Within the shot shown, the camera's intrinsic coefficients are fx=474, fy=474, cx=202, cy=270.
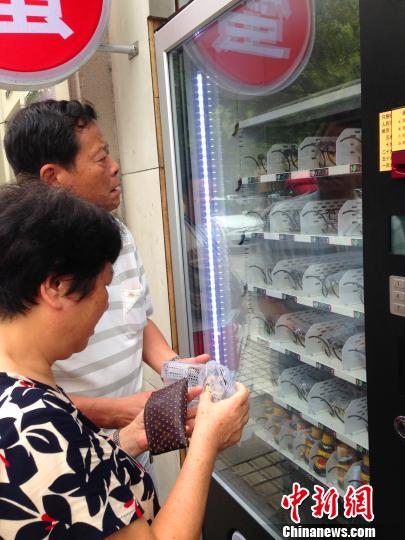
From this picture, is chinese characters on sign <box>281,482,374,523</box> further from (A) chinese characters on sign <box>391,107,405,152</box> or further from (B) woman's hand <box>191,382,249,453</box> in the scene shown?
(A) chinese characters on sign <box>391,107,405,152</box>

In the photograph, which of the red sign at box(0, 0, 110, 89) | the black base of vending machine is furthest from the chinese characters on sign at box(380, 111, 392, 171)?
the red sign at box(0, 0, 110, 89)

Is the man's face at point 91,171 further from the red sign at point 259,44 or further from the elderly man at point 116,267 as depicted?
the red sign at point 259,44

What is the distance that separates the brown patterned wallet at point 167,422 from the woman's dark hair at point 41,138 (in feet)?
2.58

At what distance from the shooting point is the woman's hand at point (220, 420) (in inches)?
40.1

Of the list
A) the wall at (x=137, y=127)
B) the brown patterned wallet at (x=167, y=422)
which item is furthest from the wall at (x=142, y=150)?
the brown patterned wallet at (x=167, y=422)

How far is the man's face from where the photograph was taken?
150cm

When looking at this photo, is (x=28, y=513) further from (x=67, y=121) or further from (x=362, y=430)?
(x=362, y=430)

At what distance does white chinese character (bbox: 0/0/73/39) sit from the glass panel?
59 cm

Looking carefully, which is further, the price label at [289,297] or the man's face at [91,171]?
the price label at [289,297]

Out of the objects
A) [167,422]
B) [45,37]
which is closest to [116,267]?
[167,422]

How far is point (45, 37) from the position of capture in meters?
2.18

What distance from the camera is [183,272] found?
7.65 ft

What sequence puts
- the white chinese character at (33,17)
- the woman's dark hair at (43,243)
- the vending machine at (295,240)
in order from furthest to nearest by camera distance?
the white chinese character at (33,17), the vending machine at (295,240), the woman's dark hair at (43,243)

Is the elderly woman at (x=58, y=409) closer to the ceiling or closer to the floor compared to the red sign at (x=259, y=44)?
closer to the floor
